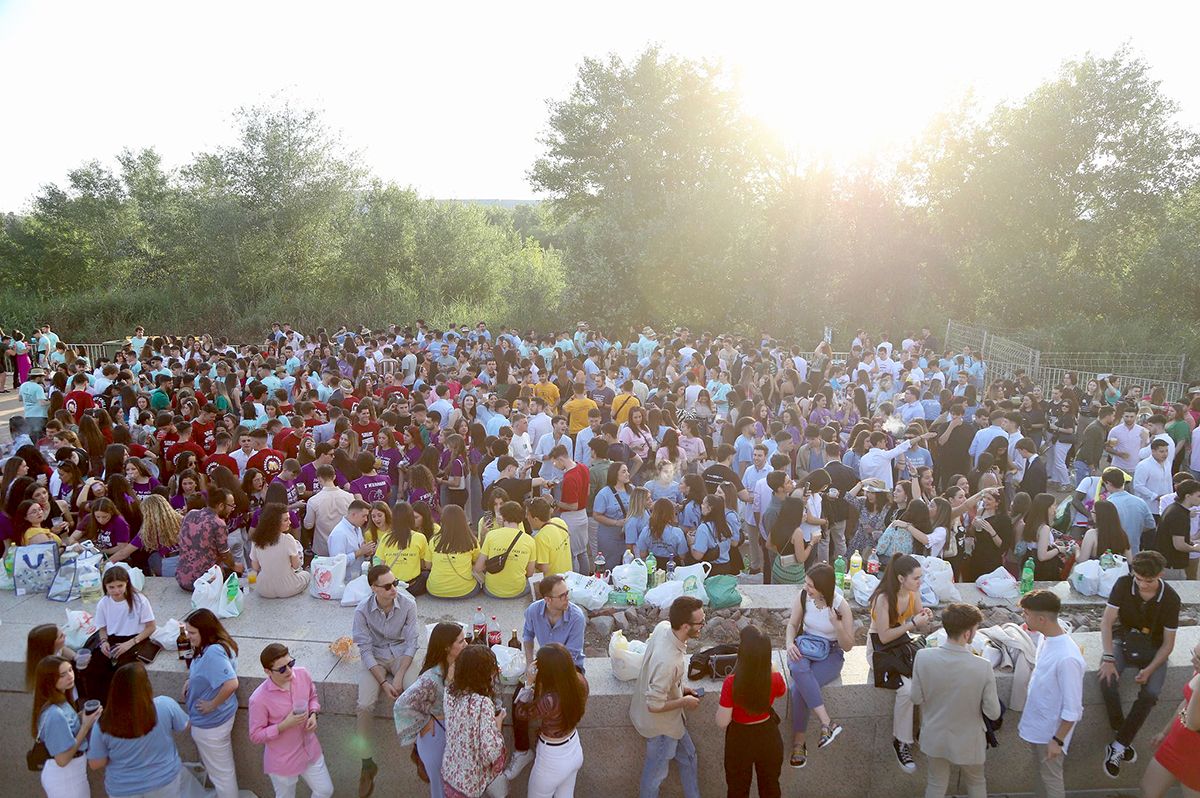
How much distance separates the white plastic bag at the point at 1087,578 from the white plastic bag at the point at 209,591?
22.4 feet

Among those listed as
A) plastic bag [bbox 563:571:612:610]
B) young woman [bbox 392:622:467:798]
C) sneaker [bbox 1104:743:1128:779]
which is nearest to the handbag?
plastic bag [bbox 563:571:612:610]

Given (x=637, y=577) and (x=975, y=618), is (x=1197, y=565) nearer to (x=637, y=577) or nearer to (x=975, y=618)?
(x=975, y=618)

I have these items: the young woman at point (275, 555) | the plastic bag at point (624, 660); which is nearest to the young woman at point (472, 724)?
the plastic bag at point (624, 660)

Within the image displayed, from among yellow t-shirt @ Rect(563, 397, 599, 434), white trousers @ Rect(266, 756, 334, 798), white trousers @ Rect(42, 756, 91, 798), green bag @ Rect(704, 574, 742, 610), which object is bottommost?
white trousers @ Rect(266, 756, 334, 798)

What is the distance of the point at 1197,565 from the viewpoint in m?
7.88

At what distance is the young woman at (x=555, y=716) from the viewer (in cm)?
443

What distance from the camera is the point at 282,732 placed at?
483 cm

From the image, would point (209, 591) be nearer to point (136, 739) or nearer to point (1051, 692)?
point (136, 739)

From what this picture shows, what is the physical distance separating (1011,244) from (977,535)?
21.9 meters

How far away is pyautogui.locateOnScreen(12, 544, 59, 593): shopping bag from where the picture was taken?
6406mm

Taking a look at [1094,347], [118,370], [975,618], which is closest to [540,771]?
[975,618]

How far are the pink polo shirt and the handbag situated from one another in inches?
61.4

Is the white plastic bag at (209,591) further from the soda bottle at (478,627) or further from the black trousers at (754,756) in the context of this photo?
the black trousers at (754,756)

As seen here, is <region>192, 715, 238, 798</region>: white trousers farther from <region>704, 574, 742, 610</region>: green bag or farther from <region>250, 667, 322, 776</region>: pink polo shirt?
<region>704, 574, 742, 610</region>: green bag
